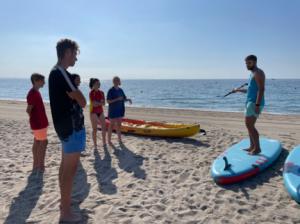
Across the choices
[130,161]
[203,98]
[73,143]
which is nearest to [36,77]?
[73,143]

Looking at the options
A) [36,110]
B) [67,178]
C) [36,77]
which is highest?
[36,77]

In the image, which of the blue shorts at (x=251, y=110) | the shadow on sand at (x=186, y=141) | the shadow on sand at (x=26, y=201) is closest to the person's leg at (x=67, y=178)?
the shadow on sand at (x=26, y=201)

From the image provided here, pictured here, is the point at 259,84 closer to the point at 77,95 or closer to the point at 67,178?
the point at 77,95

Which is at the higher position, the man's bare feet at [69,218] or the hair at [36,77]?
the hair at [36,77]

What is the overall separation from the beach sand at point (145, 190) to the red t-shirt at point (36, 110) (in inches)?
34.4

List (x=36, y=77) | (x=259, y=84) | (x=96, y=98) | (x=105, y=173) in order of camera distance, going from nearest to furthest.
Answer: (x=36, y=77)
(x=259, y=84)
(x=105, y=173)
(x=96, y=98)

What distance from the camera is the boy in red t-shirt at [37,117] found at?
5.29 metres

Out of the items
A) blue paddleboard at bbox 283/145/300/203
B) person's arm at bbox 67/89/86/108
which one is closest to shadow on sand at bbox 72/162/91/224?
person's arm at bbox 67/89/86/108

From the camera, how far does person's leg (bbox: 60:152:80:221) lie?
11.4ft

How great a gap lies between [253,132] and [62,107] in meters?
3.79

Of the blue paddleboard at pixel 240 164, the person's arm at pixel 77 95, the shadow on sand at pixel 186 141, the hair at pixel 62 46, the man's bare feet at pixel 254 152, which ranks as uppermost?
the hair at pixel 62 46

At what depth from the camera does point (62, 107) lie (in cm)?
333

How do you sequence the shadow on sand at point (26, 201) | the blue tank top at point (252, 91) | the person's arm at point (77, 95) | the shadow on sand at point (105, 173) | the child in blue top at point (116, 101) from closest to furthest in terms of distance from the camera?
the person's arm at point (77, 95)
the shadow on sand at point (26, 201)
the shadow on sand at point (105, 173)
the blue tank top at point (252, 91)
the child in blue top at point (116, 101)

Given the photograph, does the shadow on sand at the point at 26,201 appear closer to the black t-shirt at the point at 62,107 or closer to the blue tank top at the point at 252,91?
the black t-shirt at the point at 62,107
